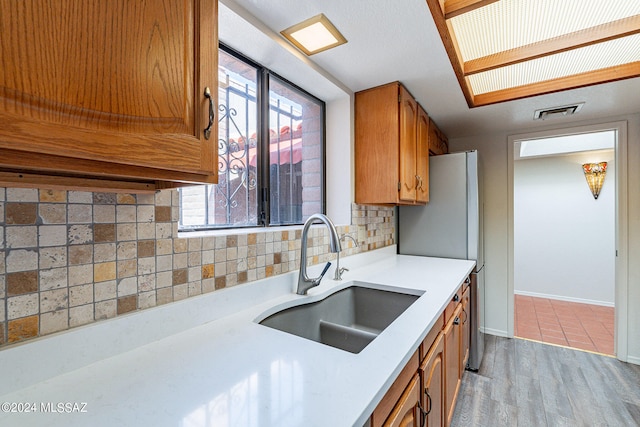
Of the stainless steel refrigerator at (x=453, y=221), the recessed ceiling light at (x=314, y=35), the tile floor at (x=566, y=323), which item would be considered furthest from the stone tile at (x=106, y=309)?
the tile floor at (x=566, y=323)

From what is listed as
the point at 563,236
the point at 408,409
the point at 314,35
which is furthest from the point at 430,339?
the point at 563,236

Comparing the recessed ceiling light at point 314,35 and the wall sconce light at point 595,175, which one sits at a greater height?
the recessed ceiling light at point 314,35

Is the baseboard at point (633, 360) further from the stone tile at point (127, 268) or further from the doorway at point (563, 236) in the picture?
the stone tile at point (127, 268)

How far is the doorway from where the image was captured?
11.1 ft

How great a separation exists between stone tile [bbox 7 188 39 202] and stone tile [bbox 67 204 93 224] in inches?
2.6

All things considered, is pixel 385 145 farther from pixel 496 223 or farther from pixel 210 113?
pixel 496 223

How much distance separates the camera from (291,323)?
1194 mm

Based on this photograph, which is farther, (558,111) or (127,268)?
(558,111)

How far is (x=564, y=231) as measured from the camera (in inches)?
155

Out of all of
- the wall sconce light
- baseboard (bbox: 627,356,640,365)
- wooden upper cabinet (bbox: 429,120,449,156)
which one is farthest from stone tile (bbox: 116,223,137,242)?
the wall sconce light

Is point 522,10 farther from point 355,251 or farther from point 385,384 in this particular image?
point 385,384

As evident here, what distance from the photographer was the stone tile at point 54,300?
65cm

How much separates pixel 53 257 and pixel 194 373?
43 centimetres

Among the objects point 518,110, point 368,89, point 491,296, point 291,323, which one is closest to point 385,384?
point 291,323
